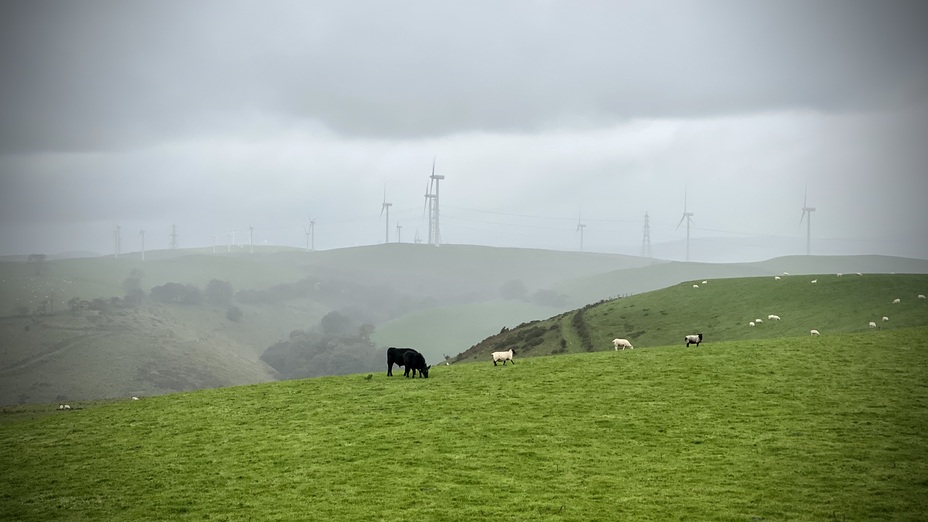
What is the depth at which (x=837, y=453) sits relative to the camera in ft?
79.4

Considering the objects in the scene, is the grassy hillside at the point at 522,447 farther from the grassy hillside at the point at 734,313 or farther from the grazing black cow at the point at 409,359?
the grassy hillside at the point at 734,313

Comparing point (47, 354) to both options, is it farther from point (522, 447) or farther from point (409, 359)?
point (522, 447)

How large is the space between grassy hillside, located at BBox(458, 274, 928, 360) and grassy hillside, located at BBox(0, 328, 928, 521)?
50.4ft

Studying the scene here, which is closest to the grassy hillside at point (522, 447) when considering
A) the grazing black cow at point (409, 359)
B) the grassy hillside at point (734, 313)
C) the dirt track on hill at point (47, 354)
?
the grazing black cow at point (409, 359)

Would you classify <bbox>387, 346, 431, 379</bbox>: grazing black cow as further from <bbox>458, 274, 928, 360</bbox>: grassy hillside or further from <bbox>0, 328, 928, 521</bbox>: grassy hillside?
<bbox>458, 274, 928, 360</bbox>: grassy hillside

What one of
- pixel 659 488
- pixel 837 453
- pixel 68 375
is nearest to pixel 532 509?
pixel 659 488

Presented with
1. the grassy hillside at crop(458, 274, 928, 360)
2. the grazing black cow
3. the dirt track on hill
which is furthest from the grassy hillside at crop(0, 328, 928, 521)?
the dirt track on hill

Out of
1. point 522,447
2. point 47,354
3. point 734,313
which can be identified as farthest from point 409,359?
point 47,354

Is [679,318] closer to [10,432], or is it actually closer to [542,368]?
[542,368]

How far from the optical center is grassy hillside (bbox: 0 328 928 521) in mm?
21625

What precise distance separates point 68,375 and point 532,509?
151252mm

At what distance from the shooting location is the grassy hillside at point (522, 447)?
70.9ft

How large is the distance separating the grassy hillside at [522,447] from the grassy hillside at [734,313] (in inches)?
605

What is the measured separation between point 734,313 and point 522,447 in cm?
4039
